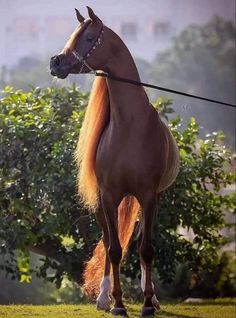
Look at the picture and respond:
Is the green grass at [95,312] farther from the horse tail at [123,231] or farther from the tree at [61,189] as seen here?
the tree at [61,189]

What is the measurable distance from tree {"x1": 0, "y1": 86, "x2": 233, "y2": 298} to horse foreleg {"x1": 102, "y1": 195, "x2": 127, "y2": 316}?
107cm

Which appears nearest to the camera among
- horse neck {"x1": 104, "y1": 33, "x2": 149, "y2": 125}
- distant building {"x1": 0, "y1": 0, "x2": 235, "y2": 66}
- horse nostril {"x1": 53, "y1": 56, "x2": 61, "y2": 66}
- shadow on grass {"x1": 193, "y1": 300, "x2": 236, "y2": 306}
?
horse nostril {"x1": 53, "y1": 56, "x2": 61, "y2": 66}

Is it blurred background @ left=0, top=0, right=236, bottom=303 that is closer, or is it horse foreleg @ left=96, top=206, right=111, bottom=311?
horse foreleg @ left=96, top=206, right=111, bottom=311

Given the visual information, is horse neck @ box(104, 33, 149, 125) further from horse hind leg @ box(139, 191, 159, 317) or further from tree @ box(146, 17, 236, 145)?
tree @ box(146, 17, 236, 145)

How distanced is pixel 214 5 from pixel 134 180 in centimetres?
197

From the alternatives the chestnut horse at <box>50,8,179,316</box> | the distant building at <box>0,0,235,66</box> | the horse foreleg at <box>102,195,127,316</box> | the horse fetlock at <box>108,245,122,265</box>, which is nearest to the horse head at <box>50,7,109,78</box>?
the chestnut horse at <box>50,8,179,316</box>

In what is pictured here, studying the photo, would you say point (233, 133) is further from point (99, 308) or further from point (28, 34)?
point (99, 308)

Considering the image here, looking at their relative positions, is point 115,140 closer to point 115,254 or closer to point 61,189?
point 115,254

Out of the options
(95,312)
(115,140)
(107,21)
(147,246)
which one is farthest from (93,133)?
(107,21)

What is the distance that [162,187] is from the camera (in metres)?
3.21

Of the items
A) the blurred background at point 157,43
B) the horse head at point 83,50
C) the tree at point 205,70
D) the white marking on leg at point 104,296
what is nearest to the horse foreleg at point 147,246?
the white marking on leg at point 104,296

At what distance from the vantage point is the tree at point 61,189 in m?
4.29

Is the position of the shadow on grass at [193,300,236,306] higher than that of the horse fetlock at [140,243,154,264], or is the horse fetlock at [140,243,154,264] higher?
the shadow on grass at [193,300,236,306]

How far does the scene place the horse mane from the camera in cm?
302
